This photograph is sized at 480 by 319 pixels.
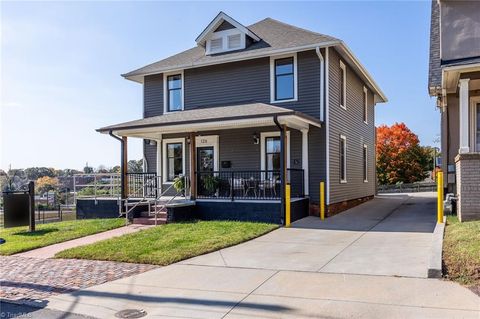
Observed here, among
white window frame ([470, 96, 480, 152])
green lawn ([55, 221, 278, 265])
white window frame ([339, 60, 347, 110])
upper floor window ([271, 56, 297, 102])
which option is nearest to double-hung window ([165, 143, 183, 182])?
upper floor window ([271, 56, 297, 102])

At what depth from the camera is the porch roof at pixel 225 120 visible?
1216 centimetres

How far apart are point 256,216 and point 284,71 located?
542 cm

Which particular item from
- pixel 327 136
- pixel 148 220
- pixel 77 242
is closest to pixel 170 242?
pixel 77 242

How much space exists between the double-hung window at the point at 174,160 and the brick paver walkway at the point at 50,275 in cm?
816

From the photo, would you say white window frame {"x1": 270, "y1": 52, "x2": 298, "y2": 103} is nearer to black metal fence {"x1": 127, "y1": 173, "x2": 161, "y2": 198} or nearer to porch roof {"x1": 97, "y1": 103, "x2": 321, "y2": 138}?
porch roof {"x1": 97, "y1": 103, "x2": 321, "y2": 138}

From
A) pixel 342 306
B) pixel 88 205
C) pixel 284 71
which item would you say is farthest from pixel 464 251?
pixel 88 205

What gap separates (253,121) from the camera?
12.4 meters

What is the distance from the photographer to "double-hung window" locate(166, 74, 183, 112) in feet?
55.3

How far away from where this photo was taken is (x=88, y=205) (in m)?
15.5

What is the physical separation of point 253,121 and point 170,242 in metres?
4.58

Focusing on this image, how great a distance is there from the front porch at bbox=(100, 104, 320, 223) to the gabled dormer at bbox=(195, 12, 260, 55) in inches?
104

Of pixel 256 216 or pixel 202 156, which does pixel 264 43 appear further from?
pixel 256 216

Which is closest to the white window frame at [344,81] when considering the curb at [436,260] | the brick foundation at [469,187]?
the brick foundation at [469,187]

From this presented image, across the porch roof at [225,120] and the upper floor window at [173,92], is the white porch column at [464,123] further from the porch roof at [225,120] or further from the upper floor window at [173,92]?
the upper floor window at [173,92]
